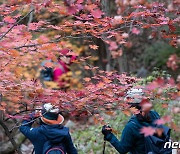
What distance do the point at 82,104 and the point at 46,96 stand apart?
1.48 feet

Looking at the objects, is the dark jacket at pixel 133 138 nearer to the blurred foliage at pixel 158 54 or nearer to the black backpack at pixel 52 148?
the black backpack at pixel 52 148

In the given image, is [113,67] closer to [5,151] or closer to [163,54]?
[163,54]

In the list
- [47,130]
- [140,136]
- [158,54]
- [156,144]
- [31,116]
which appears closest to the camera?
[156,144]

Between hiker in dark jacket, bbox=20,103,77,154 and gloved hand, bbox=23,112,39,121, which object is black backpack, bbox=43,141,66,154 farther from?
gloved hand, bbox=23,112,39,121

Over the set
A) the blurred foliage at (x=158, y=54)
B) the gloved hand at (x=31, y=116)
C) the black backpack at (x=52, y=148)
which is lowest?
Answer: the blurred foliage at (x=158, y=54)

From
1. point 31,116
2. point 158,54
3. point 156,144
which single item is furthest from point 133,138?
point 158,54

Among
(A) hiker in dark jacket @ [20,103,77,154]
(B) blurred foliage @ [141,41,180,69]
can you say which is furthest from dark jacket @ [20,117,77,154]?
(B) blurred foliage @ [141,41,180,69]

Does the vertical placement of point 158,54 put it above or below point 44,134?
below

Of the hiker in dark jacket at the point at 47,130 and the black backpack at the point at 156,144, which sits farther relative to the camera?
the hiker in dark jacket at the point at 47,130

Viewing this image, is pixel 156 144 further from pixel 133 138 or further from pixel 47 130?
pixel 47 130

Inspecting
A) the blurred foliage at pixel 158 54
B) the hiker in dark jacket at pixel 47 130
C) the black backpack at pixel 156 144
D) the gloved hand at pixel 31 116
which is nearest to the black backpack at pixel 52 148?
the hiker in dark jacket at pixel 47 130

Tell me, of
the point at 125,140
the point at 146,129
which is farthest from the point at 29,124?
the point at 146,129

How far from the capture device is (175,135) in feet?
21.2

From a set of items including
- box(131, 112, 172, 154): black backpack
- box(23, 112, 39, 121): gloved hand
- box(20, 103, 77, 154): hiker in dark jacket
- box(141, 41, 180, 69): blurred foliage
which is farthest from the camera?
box(141, 41, 180, 69): blurred foliage
